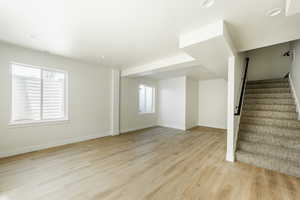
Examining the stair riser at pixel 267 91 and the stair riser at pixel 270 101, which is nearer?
the stair riser at pixel 270 101

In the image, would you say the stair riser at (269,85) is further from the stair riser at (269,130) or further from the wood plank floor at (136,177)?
the wood plank floor at (136,177)

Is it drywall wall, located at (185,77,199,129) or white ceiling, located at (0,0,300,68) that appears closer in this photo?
white ceiling, located at (0,0,300,68)

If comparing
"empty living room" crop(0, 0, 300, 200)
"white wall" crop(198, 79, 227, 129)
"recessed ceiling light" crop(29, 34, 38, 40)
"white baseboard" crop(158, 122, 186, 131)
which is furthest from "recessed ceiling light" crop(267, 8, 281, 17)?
"white baseboard" crop(158, 122, 186, 131)

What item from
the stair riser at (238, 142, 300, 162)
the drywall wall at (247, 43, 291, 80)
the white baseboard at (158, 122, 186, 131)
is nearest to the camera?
the stair riser at (238, 142, 300, 162)

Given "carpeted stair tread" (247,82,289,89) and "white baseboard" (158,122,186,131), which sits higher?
"carpeted stair tread" (247,82,289,89)

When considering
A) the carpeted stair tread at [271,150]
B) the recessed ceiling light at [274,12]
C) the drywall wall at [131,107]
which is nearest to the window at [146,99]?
the drywall wall at [131,107]

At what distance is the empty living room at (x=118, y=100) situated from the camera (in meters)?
1.72

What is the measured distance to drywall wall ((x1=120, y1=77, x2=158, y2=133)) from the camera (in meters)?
5.11

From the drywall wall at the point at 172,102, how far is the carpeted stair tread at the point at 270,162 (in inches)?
118

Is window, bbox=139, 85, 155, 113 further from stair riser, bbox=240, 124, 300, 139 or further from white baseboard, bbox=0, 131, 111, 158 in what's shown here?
stair riser, bbox=240, 124, 300, 139

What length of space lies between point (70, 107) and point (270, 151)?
5017mm

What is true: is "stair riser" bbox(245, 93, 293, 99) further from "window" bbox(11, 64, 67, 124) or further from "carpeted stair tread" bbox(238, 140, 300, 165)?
"window" bbox(11, 64, 67, 124)

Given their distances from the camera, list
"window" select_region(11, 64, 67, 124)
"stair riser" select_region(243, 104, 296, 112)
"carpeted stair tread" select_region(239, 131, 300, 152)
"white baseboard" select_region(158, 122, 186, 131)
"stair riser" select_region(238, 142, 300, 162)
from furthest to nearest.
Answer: "white baseboard" select_region(158, 122, 186, 131)
"stair riser" select_region(243, 104, 296, 112)
"window" select_region(11, 64, 67, 124)
"carpeted stair tread" select_region(239, 131, 300, 152)
"stair riser" select_region(238, 142, 300, 162)

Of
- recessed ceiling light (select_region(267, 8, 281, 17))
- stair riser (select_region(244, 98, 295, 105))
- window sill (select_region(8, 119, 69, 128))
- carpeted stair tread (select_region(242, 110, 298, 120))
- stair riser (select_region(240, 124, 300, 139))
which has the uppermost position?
recessed ceiling light (select_region(267, 8, 281, 17))
